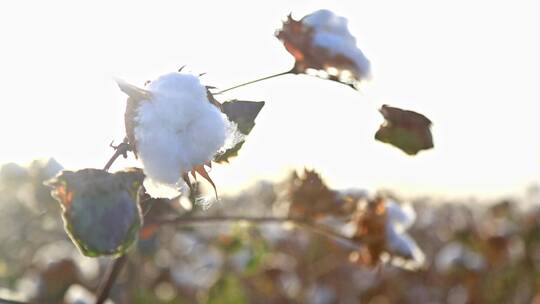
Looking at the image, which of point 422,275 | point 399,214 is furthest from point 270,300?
point 399,214

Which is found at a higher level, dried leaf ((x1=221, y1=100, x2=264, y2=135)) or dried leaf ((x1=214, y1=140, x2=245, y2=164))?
dried leaf ((x1=221, y1=100, x2=264, y2=135))

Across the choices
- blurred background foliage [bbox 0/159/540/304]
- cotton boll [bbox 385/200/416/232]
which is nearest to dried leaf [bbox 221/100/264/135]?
cotton boll [bbox 385/200/416/232]

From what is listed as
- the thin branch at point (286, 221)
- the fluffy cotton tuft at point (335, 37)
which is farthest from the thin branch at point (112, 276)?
the fluffy cotton tuft at point (335, 37)

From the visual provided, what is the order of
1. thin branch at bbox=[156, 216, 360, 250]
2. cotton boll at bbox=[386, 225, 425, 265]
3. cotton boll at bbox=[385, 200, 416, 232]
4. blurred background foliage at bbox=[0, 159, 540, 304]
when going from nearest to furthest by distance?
thin branch at bbox=[156, 216, 360, 250] < cotton boll at bbox=[386, 225, 425, 265] < cotton boll at bbox=[385, 200, 416, 232] < blurred background foliage at bbox=[0, 159, 540, 304]

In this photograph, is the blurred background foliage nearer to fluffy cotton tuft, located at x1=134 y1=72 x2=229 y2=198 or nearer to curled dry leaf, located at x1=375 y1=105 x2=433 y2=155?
curled dry leaf, located at x1=375 y1=105 x2=433 y2=155

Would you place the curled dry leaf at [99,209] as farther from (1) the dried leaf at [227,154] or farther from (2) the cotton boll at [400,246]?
(2) the cotton boll at [400,246]

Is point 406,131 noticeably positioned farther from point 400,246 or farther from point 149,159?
point 400,246

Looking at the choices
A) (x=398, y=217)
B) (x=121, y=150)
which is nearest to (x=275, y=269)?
(x=398, y=217)
